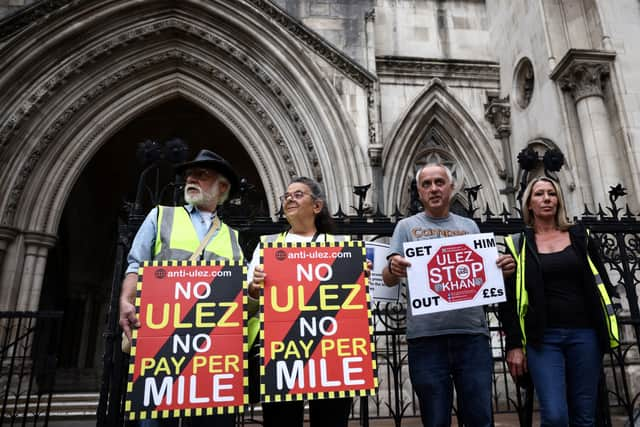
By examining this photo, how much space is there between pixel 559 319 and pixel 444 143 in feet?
26.5

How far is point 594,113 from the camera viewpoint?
7.07m

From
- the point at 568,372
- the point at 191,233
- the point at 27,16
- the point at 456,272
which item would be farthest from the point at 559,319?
the point at 27,16

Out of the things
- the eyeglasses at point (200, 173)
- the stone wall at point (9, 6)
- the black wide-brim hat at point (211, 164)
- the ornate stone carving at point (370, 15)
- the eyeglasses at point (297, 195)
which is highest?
the ornate stone carving at point (370, 15)

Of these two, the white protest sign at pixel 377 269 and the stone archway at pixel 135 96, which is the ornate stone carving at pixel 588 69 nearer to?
the stone archway at pixel 135 96

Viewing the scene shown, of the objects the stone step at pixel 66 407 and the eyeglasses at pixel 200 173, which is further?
the stone step at pixel 66 407

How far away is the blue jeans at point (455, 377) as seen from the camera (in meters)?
2.29

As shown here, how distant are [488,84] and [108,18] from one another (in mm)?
8460

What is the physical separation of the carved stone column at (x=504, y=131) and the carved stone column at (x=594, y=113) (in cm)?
220

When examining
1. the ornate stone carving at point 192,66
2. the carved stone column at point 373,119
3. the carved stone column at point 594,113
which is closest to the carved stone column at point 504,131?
the carved stone column at point 594,113

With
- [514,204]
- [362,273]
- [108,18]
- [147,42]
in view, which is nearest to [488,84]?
[514,204]

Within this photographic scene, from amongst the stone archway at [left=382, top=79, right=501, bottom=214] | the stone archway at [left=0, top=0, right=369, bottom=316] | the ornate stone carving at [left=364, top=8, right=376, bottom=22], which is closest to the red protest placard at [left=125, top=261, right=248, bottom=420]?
the stone archway at [left=0, top=0, right=369, bottom=316]

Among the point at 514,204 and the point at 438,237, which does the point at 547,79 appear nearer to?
the point at 514,204

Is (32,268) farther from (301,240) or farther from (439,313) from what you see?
(439,313)

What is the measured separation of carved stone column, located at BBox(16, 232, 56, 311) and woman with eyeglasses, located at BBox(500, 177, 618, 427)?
873cm
